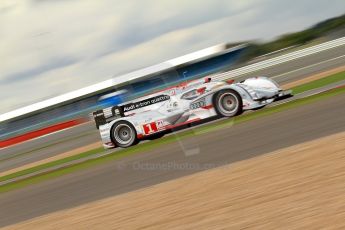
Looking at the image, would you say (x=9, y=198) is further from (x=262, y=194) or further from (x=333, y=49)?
(x=333, y=49)

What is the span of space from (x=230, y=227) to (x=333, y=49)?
79.3 feet

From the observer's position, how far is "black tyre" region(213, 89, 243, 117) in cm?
1102

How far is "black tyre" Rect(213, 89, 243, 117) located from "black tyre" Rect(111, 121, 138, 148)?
6.84 ft

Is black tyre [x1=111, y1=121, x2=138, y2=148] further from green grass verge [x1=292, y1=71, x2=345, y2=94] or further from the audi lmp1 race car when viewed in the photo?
green grass verge [x1=292, y1=71, x2=345, y2=94]

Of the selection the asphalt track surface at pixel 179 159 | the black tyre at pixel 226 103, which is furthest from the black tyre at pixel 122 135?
the black tyre at pixel 226 103

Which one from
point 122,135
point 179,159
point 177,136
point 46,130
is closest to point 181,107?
point 177,136

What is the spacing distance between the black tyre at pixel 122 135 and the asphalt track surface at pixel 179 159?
174cm

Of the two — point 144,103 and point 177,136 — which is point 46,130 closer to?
point 144,103

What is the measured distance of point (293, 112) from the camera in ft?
31.9

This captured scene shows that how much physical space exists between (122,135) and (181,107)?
158 cm

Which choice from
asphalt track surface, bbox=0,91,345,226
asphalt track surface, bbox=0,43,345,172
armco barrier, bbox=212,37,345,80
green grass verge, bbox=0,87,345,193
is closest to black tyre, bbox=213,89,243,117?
green grass verge, bbox=0,87,345,193

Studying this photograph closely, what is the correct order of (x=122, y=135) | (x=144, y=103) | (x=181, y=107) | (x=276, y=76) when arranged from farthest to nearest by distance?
(x=276, y=76) → (x=122, y=135) → (x=144, y=103) → (x=181, y=107)

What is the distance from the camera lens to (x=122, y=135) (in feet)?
39.1

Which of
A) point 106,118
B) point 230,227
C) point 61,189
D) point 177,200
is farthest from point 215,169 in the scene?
point 106,118
